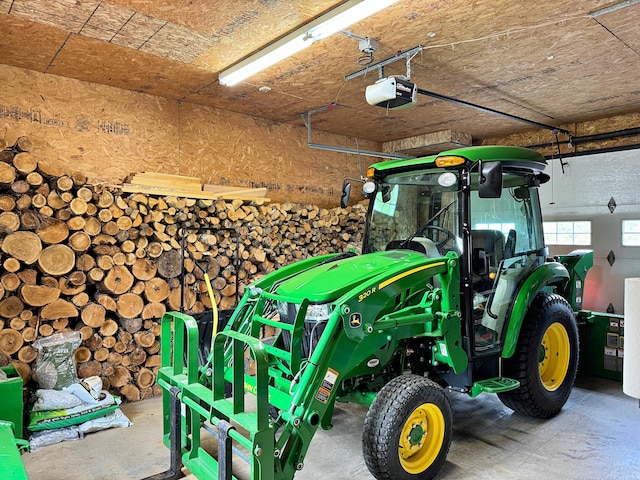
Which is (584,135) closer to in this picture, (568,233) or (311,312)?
(568,233)

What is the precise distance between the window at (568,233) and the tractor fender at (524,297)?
2.39m

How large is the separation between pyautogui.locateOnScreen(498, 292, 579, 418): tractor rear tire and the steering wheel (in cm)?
101

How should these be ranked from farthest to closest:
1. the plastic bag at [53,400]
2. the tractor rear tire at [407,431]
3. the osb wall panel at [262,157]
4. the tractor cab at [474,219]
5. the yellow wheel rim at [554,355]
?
1. the osb wall panel at [262,157]
2. the yellow wheel rim at [554,355]
3. the plastic bag at [53,400]
4. the tractor cab at [474,219]
5. the tractor rear tire at [407,431]

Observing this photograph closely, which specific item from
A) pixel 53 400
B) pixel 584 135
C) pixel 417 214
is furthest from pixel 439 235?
pixel 584 135

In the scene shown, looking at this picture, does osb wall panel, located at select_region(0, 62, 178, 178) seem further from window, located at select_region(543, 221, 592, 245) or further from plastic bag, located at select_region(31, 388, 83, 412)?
window, located at select_region(543, 221, 592, 245)

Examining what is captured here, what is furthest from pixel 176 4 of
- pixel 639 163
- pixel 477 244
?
pixel 639 163

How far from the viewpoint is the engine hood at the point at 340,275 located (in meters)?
2.98

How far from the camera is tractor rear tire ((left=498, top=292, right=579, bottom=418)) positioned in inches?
145

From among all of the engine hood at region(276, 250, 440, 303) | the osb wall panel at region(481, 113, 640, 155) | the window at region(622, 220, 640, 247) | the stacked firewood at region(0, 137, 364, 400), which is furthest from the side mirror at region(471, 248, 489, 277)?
the osb wall panel at region(481, 113, 640, 155)

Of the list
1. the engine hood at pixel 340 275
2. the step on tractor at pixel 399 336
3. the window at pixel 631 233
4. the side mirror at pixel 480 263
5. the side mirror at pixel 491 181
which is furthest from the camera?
the window at pixel 631 233

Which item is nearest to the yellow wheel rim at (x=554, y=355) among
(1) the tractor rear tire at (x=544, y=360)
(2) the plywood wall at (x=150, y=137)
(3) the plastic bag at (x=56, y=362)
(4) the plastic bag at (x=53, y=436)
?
(1) the tractor rear tire at (x=544, y=360)

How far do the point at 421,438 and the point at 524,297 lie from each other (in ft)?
4.77

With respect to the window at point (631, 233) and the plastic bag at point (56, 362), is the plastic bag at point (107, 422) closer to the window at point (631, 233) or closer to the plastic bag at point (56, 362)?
the plastic bag at point (56, 362)

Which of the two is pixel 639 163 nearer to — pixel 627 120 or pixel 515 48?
pixel 627 120
